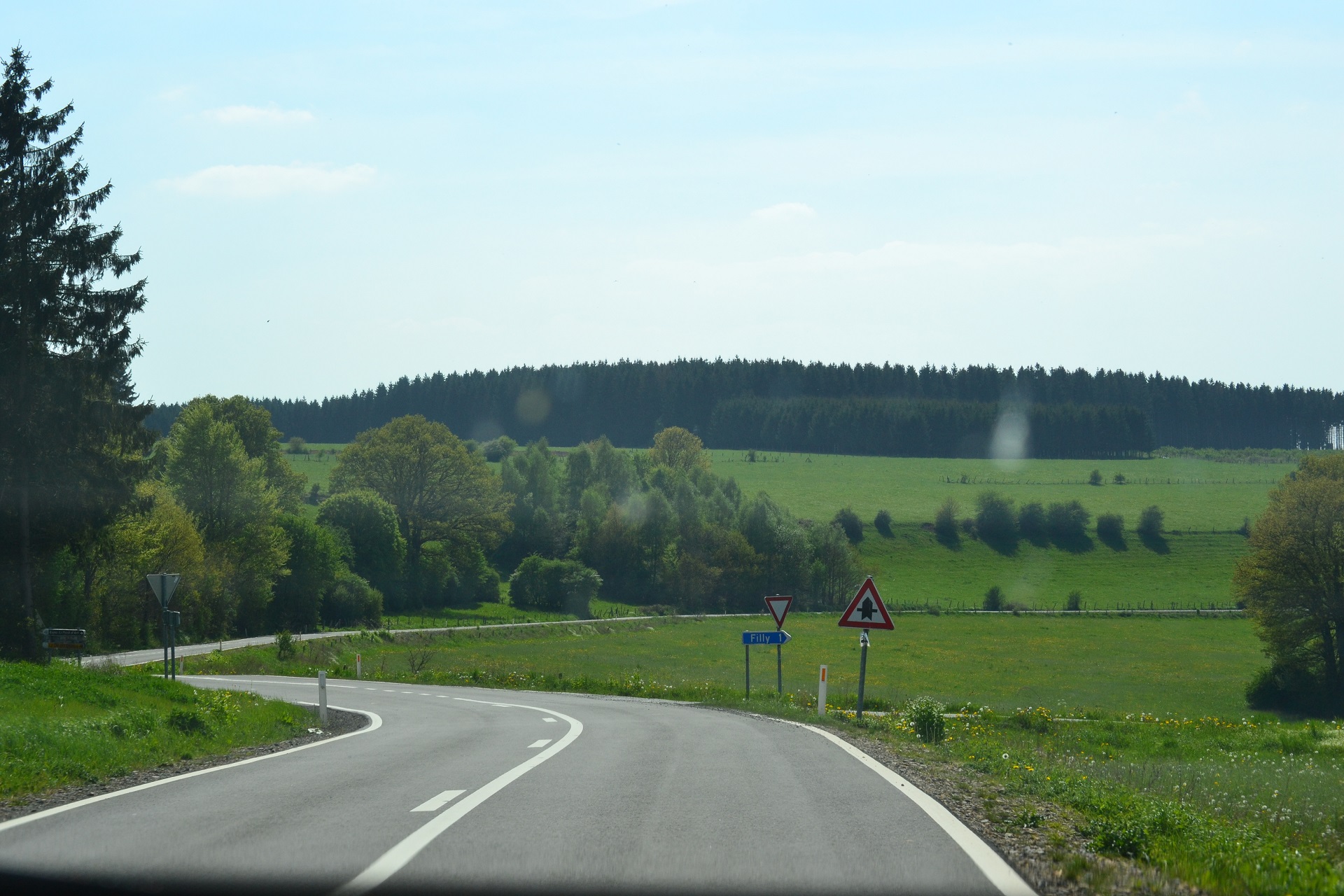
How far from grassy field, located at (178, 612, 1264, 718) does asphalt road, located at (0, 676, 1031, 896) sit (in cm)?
1959

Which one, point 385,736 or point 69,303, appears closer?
point 385,736

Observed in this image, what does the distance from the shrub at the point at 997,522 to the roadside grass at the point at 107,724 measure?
10510 cm

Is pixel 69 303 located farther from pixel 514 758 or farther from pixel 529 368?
pixel 529 368

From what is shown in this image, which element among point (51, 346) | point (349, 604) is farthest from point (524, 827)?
point (349, 604)

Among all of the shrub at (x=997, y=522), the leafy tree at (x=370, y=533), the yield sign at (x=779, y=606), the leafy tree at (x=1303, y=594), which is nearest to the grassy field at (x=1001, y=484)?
the shrub at (x=997, y=522)

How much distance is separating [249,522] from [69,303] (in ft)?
101

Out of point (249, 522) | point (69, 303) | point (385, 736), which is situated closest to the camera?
point (385, 736)

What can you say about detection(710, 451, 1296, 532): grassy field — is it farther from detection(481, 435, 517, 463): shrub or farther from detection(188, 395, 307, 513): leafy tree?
detection(188, 395, 307, 513): leafy tree

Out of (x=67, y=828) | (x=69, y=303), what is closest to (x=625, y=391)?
(x=69, y=303)

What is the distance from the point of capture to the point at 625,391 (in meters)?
187

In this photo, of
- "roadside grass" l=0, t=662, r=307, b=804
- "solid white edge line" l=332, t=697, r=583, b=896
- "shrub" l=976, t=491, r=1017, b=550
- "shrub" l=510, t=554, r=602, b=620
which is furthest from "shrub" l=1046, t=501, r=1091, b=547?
"solid white edge line" l=332, t=697, r=583, b=896

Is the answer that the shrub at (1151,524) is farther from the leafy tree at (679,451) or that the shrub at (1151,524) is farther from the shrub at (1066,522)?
the leafy tree at (679,451)

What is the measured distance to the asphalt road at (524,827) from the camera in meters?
6.43

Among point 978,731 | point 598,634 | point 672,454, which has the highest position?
point 672,454
